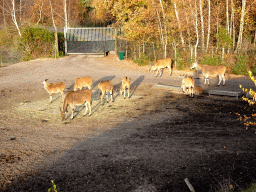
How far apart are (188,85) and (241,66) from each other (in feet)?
28.0

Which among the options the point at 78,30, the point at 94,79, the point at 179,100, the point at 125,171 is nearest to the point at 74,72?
the point at 94,79

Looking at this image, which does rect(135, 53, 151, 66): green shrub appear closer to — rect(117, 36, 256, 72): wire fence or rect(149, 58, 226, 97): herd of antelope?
rect(117, 36, 256, 72): wire fence

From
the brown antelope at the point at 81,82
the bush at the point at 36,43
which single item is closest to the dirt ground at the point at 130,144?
the brown antelope at the point at 81,82

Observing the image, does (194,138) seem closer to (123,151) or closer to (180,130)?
(180,130)

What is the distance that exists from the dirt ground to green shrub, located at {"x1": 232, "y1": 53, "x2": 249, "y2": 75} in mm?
7210

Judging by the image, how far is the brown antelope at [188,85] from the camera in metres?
12.8

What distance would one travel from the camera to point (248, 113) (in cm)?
1027

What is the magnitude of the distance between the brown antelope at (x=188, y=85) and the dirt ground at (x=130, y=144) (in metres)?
0.38

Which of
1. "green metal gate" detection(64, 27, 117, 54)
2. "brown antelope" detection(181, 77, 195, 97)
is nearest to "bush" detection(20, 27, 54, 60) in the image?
"green metal gate" detection(64, 27, 117, 54)

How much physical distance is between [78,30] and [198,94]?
22813mm

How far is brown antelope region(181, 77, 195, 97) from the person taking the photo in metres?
12.8

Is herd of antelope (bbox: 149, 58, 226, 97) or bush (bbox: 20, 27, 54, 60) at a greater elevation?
bush (bbox: 20, 27, 54, 60)

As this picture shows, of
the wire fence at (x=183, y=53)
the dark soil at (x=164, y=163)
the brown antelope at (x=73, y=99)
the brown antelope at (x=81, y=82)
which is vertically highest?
the wire fence at (x=183, y=53)

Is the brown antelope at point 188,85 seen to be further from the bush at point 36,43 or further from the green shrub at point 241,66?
the bush at point 36,43
